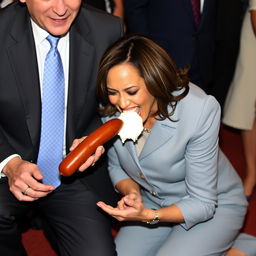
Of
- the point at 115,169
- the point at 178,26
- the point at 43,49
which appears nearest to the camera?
the point at 43,49

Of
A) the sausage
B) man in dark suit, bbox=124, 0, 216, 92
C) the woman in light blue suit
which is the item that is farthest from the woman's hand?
man in dark suit, bbox=124, 0, 216, 92

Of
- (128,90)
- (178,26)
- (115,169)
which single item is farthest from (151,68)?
(178,26)

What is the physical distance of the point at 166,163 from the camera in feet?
8.43

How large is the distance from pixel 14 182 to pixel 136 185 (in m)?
0.68

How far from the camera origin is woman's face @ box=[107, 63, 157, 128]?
7.90 feet

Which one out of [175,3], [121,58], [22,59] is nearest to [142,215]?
[121,58]

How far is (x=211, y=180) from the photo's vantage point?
8.45 feet

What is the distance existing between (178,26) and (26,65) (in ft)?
4.49

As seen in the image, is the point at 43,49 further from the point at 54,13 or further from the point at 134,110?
the point at 134,110

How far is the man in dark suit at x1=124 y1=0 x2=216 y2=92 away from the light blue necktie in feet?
3.69

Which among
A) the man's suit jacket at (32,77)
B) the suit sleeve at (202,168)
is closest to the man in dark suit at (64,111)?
the man's suit jacket at (32,77)

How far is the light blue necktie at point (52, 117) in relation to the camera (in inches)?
104

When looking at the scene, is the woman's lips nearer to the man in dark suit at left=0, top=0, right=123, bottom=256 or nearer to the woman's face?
the woman's face

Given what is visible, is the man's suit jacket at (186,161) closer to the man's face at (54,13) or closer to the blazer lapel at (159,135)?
the blazer lapel at (159,135)
